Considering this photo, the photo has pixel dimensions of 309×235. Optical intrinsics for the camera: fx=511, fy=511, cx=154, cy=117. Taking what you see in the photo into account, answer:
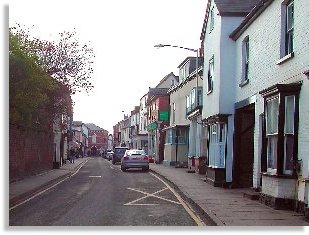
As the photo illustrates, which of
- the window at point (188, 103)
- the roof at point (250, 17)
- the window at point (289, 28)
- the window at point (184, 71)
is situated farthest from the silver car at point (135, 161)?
the window at point (289, 28)

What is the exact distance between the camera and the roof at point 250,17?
617 inches

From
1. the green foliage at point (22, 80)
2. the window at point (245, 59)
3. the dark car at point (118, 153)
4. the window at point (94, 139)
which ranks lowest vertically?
the window at point (94, 139)

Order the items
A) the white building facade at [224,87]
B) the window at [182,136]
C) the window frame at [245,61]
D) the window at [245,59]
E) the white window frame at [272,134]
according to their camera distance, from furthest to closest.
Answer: the window at [182,136] → the white building facade at [224,87] → the window at [245,59] → the window frame at [245,61] → the white window frame at [272,134]

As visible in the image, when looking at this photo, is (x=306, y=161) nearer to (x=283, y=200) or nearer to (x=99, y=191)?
(x=283, y=200)

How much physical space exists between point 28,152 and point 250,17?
14006mm

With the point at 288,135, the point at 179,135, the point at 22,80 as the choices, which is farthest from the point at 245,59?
the point at 179,135

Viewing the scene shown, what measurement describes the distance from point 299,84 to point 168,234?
5.15 metres

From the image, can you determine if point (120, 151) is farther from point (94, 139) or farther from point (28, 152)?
point (94, 139)

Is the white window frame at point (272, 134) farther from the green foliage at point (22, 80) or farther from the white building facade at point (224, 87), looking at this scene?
the green foliage at point (22, 80)

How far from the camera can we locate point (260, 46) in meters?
16.5

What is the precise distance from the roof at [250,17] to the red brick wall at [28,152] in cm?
988

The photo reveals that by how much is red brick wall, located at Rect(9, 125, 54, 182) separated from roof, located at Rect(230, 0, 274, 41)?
32.4ft

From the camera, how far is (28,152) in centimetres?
2600


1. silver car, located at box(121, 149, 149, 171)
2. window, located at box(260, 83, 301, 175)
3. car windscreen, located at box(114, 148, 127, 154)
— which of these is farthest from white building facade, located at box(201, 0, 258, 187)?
car windscreen, located at box(114, 148, 127, 154)
